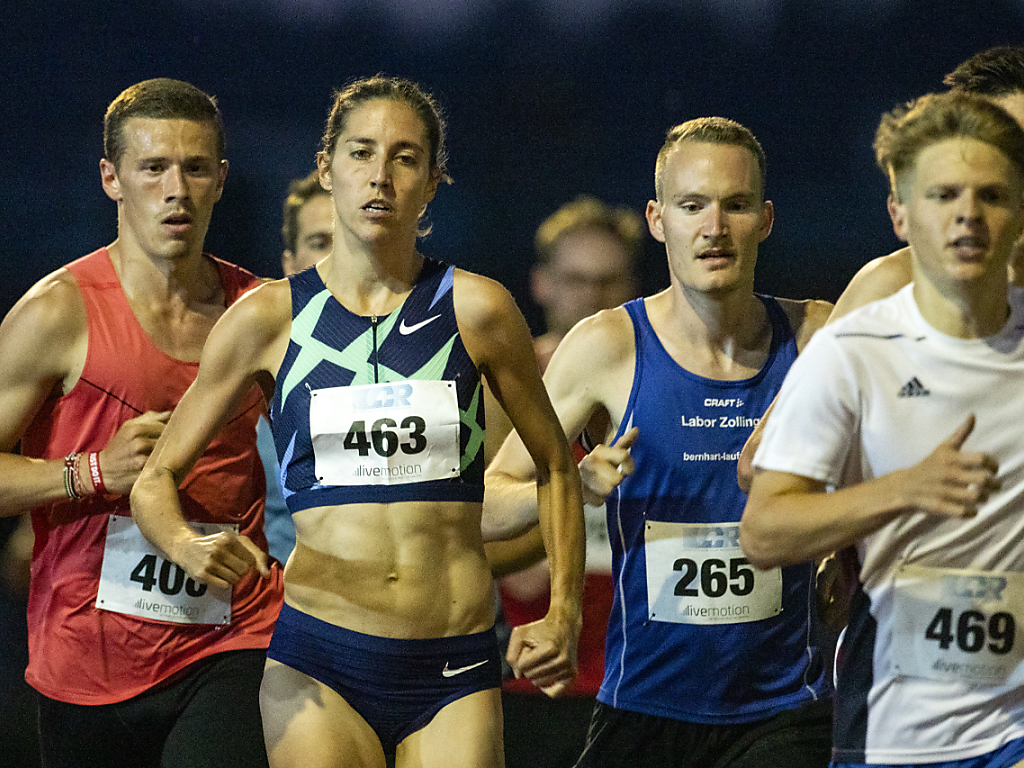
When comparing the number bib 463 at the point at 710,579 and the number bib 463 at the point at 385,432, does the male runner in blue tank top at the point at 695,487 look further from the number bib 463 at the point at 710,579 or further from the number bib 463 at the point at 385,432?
the number bib 463 at the point at 385,432

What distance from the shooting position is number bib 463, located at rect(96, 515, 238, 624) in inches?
142

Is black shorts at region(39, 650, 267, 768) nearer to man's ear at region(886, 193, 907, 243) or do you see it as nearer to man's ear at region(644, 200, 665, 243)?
man's ear at region(644, 200, 665, 243)

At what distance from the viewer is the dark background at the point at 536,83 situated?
731 cm

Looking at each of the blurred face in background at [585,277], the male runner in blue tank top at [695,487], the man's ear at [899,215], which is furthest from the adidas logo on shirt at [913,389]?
the blurred face in background at [585,277]

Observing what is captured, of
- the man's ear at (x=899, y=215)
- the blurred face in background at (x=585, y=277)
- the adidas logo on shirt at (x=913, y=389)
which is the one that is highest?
the blurred face in background at (x=585, y=277)

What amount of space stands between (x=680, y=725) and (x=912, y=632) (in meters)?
1.05

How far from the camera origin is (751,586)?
3.39m

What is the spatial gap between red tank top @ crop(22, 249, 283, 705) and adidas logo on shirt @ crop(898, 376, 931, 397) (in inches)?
75.1

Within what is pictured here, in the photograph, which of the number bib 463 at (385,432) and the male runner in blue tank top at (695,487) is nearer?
the number bib 463 at (385,432)

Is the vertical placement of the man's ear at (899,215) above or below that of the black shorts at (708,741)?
above

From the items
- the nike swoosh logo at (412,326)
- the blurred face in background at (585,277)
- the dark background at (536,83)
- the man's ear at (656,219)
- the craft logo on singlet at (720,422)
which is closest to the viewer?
the nike swoosh logo at (412,326)

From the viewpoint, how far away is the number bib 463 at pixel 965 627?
2.46m

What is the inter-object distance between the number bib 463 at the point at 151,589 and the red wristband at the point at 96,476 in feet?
0.54

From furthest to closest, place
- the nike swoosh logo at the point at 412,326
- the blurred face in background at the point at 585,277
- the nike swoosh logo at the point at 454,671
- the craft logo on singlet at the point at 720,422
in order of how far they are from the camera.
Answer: the blurred face in background at the point at 585,277 → the craft logo on singlet at the point at 720,422 → the nike swoosh logo at the point at 412,326 → the nike swoosh logo at the point at 454,671
